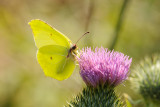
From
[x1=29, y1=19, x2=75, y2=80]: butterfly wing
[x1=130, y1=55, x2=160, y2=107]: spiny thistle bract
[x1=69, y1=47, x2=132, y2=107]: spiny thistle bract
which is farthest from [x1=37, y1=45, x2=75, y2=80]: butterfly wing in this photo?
[x1=130, y1=55, x2=160, y2=107]: spiny thistle bract

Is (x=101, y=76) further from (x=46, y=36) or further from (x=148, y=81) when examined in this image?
(x=148, y=81)

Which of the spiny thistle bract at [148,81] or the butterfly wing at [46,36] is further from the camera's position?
the spiny thistle bract at [148,81]

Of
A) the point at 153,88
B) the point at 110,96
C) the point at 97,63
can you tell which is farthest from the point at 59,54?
the point at 153,88

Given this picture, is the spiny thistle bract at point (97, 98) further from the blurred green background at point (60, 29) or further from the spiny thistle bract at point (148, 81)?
the blurred green background at point (60, 29)

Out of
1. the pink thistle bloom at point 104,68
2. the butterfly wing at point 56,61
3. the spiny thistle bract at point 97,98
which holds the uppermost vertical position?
the butterfly wing at point 56,61

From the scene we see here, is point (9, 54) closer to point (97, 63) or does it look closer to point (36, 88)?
point (36, 88)

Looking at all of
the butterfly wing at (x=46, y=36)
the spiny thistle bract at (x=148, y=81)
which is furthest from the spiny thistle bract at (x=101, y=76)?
the spiny thistle bract at (x=148, y=81)
